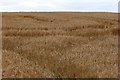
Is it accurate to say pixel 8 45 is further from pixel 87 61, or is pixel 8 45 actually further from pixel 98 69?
pixel 98 69

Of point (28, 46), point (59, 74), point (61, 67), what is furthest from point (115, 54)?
point (28, 46)

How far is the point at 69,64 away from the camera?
1909 centimetres

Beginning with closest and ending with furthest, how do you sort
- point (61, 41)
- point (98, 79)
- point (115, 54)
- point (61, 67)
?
point (98, 79)
point (61, 67)
point (115, 54)
point (61, 41)

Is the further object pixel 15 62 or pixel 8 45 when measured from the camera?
pixel 8 45

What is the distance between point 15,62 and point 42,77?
4.00 m

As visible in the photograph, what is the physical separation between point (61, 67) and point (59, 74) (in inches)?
65.8

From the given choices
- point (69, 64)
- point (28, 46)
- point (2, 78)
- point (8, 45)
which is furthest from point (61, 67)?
point (8, 45)

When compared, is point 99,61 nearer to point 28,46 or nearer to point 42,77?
point 42,77

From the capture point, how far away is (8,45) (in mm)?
29203

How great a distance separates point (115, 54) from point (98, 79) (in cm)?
662

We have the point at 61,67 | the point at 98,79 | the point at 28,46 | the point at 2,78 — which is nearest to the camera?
the point at 98,79

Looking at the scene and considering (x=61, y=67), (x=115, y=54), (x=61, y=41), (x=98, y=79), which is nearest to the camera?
(x=98, y=79)

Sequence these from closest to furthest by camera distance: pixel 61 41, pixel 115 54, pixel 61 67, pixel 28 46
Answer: pixel 61 67
pixel 115 54
pixel 28 46
pixel 61 41

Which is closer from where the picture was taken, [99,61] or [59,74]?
[59,74]
